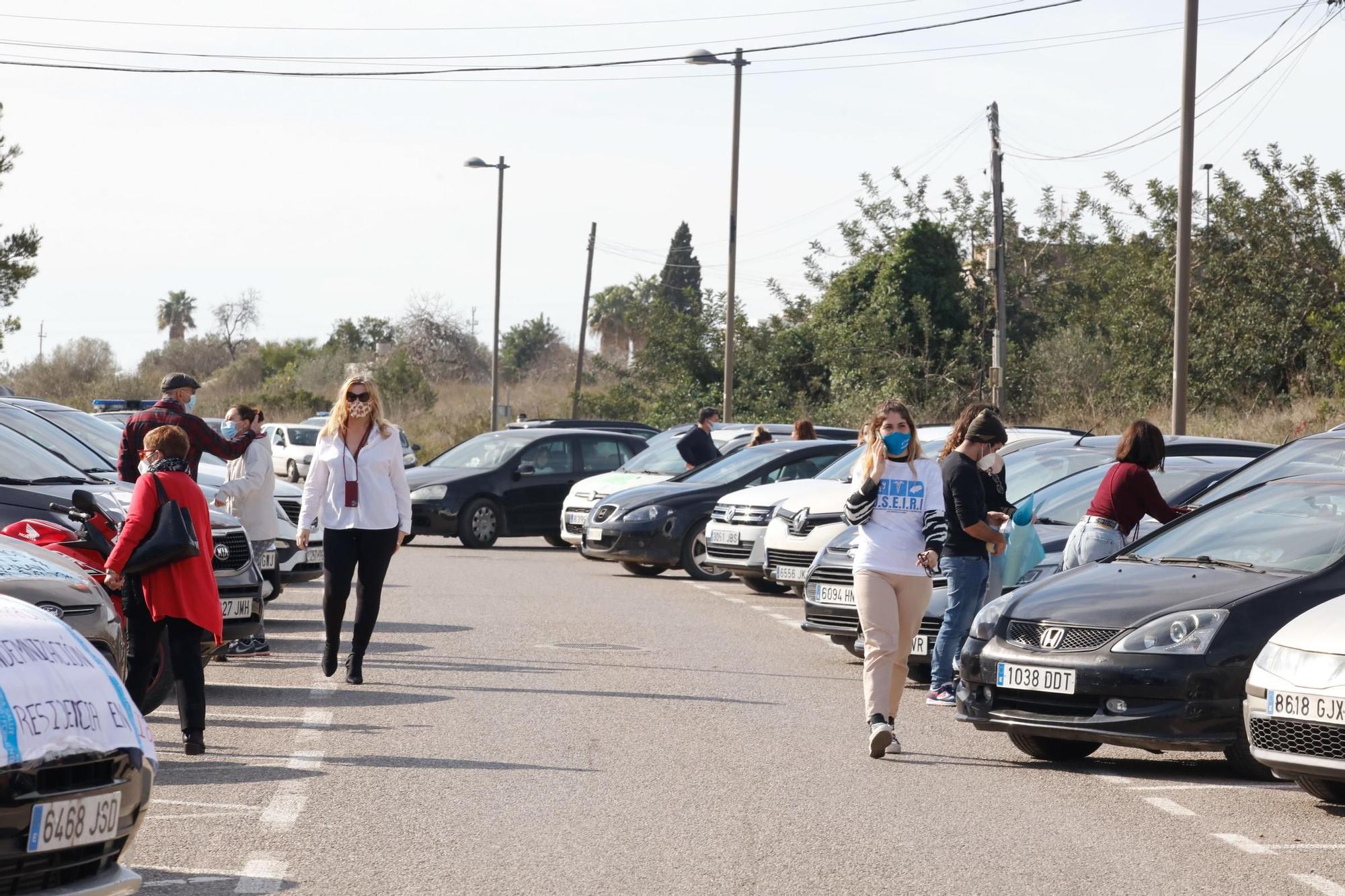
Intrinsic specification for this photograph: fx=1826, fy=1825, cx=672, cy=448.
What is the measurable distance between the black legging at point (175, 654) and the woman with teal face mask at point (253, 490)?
4.25m

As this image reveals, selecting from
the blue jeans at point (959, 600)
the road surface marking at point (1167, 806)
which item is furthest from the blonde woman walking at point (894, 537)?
the road surface marking at point (1167, 806)

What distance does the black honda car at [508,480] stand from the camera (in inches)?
968

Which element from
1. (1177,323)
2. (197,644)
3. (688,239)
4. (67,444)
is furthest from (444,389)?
(197,644)

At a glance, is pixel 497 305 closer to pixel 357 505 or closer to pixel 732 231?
pixel 732 231

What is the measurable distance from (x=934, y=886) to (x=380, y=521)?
5.76 m

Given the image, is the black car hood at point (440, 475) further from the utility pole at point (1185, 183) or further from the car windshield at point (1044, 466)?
the car windshield at point (1044, 466)

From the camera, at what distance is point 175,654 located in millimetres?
8695

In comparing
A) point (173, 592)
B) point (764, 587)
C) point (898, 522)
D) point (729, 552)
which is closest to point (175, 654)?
point (173, 592)

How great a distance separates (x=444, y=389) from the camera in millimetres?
77188

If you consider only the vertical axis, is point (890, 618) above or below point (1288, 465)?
below

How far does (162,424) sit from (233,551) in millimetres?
1293

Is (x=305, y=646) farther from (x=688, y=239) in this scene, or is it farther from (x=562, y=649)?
(x=688, y=239)

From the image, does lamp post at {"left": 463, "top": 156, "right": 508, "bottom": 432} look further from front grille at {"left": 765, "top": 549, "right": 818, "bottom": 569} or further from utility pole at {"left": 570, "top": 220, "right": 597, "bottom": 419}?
front grille at {"left": 765, "top": 549, "right": 818, "bottom": 569}

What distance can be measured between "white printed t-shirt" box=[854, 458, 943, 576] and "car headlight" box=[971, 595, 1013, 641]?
37cm
